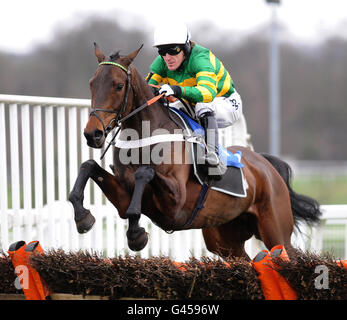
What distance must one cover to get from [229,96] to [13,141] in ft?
5.96

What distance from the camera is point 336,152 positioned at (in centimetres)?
4025

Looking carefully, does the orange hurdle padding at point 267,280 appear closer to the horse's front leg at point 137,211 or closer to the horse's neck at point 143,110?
the horse's front leg at point 137,211

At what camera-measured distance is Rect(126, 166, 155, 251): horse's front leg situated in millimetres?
3902

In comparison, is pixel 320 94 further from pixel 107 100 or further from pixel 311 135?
pixel 107 100

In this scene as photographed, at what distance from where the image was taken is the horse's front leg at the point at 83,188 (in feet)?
13.3

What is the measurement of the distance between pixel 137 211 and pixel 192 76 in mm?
1258

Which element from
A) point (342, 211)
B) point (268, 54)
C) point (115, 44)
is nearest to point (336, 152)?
point (268, 54)

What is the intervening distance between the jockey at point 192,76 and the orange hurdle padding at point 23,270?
143cm

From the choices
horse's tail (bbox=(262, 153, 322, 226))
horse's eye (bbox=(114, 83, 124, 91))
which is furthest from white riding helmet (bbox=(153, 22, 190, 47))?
horse's tail (bbox=(262, 153, 322, 226))

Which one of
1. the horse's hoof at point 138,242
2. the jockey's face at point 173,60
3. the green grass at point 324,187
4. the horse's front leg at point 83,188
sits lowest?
the green grass at point 324,187

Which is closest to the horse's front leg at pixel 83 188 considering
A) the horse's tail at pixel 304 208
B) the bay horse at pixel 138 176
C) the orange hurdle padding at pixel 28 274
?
the bay horse at pixel 138 176

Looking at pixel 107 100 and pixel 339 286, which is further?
pixel 107 100

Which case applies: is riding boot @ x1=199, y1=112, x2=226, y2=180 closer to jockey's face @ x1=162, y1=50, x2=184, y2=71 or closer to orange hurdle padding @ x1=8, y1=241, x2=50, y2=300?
jockey's face @ x1=162, y1=50, x2=184, y2=71

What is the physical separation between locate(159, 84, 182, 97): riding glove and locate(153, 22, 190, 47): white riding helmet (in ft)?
1.10
